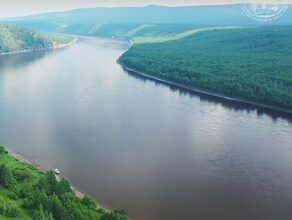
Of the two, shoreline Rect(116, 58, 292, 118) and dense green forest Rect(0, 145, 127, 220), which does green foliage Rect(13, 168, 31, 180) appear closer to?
dense green forest Rect(0, 145, 127, 220)

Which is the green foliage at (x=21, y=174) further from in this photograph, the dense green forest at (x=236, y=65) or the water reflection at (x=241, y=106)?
the dense green forest at (x=236, y=65)

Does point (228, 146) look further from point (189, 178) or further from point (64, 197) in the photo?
point (64, 197)

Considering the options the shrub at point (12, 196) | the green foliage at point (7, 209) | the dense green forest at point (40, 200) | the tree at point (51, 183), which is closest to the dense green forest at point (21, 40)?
the dense green forest at point (40, 200)

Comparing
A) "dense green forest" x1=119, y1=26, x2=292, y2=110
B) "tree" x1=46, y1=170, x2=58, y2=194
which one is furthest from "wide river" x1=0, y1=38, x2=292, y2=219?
"dense green forest" x1=119, y1=26, x2=292, y2=110

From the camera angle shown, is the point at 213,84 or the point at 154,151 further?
the point at 213,84

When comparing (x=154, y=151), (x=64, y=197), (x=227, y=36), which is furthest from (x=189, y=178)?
(x=227, y=36)

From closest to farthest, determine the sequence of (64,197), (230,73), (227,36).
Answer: (64,197) → (230,73) → (227,36)
